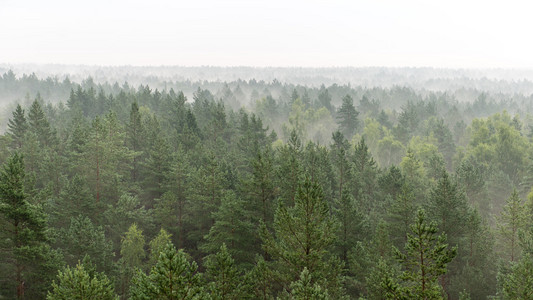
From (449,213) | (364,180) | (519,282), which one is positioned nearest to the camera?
(519,282)

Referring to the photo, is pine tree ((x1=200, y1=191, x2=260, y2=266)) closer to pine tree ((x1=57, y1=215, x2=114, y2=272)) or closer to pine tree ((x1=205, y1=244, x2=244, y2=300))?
pine tree ((x1=57, y1=215, x2=114, y2=272))

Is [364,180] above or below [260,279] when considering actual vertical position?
above

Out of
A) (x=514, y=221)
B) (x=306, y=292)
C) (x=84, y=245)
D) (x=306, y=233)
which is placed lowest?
(x=84, y=245)

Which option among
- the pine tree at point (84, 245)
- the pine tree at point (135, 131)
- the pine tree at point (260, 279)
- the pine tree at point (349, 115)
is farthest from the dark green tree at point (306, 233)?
the pine tree at point (349, 115)

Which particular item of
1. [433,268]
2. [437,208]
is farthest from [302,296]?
[437,208]

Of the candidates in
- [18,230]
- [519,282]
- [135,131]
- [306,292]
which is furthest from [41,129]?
[519,282]

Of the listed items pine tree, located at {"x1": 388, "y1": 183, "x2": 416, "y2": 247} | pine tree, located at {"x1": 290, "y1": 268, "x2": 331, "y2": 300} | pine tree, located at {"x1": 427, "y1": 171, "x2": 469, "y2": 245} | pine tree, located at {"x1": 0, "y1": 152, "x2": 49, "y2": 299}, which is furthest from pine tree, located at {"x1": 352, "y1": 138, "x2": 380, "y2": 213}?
pine tree, located at {"x1": 0, "y1": 152, "x2": 49, "y2": 299}

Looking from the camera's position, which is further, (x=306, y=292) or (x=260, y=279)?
(x=260, y=279)

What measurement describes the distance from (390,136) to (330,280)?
2480 inches

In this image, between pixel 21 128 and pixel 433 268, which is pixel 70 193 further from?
pixel 433 268

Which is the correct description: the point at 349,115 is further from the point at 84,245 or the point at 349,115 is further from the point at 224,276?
the point at 224,276

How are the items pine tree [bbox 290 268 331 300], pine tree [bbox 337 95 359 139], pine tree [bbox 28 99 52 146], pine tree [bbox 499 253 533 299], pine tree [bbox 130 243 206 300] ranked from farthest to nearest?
pine tree [bbox 337 95 359 139] → pine tree [bbox 28 99 52 146] → pine tree [bbox 499 253 533 299] → pine tree [bbox 290 268 331 300] → pine tree [bbox 130 243 206 300]

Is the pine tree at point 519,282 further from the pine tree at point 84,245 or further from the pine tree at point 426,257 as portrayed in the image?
the pine tree at point 84,245

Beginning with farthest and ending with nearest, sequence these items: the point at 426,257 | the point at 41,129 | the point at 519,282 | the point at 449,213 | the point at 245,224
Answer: the point at 41,129, the point at 449,213, the point at 245,224, the point at 519,282, the point at 426,257
